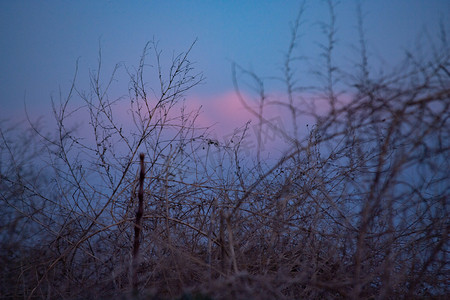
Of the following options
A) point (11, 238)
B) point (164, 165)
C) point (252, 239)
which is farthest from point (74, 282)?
point (252, 239)

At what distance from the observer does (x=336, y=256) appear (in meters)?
3.39

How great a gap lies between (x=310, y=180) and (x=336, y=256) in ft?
2.47

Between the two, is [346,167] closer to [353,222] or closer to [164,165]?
[353,222]

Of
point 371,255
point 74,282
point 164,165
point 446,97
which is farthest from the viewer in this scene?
point 164,165

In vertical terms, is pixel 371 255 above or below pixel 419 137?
below

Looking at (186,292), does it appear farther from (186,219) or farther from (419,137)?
(186,219)

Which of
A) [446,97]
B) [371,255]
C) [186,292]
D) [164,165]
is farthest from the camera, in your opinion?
[164,165]

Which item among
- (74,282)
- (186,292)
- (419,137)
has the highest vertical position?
(419,137)

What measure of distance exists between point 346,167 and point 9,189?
325 cm

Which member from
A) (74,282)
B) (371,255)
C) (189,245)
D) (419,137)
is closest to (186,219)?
(189,245)

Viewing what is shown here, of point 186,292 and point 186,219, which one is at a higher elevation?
point 186,219

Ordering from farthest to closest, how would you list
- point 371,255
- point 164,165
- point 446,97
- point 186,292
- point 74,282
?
point 164,165 < point 74,282 < point 371,255 < point 446,97 < point 186,292

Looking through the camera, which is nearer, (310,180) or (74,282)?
(74,282)

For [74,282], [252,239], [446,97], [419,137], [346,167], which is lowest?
[74,282]
